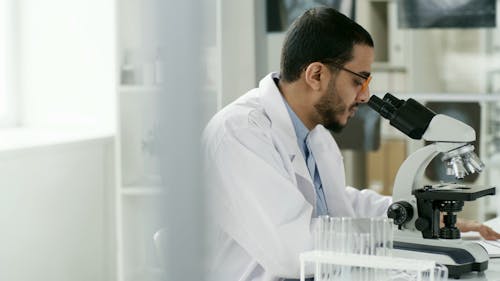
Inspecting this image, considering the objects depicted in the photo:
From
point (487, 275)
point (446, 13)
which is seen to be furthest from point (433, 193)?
point (446, 13)

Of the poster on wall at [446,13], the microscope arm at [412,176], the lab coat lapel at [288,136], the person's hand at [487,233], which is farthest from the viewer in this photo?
the poster on wall at [446,13]

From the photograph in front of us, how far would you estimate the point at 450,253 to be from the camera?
1659 millimetres

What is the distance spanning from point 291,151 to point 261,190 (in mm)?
183

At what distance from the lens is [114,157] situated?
3.53 meters

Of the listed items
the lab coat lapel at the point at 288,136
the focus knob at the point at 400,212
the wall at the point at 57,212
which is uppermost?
the lab coat lapel at the point at 288,136

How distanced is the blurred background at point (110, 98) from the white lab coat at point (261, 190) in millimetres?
1084

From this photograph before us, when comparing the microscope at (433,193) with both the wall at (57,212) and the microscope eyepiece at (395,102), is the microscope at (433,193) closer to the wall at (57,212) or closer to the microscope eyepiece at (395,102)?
the microscope eyepiece at (395,102)

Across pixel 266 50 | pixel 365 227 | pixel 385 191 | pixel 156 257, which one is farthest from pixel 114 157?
pixel 156 257

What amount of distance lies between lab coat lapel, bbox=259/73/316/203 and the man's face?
11 centimetres

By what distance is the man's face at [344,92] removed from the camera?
6.38 ft

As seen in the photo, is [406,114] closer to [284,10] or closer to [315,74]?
[315,74]

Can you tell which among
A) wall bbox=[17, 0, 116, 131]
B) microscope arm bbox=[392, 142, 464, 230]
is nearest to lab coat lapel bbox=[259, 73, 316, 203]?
microscope arm bbox=[392, 142, 464, 230]

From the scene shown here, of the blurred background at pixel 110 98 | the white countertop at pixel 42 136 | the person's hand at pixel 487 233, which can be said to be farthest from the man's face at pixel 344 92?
the white countertop at pixel 42 136

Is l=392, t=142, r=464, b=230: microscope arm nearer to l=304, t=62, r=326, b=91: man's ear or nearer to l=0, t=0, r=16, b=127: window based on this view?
l=304, t=62, r=326, b=91: man's ear
